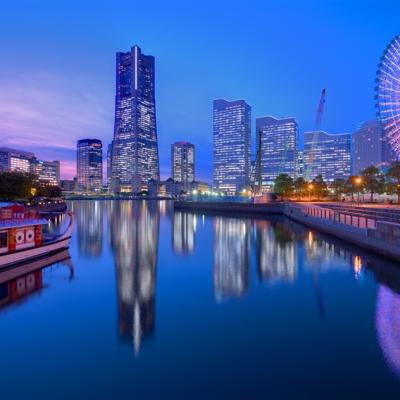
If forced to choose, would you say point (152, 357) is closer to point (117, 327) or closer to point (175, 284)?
point (117, 327)

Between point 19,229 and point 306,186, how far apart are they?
4033 inches

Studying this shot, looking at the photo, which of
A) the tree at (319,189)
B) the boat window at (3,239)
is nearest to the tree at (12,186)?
the boat window at (3,239)

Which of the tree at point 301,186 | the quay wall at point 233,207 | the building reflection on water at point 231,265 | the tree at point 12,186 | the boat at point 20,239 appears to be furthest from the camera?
the tree at point 301,186

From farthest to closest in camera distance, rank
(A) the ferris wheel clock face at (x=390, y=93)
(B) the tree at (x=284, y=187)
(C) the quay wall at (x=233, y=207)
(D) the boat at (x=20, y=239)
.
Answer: (B) the tree at (x=284, y=187) < (C) the quay wall at (x=233, y=207) < (A) the ferris wheel clock face at (x=390, y=93) < (D) the boat at (x=20, y=239)

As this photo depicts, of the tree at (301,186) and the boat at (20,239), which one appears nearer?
the boat at (20,239)

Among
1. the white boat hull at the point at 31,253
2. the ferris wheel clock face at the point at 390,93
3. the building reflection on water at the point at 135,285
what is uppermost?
the ferris wheel clock face at the point at 390,93

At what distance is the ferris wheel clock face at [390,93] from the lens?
4225 centimetres

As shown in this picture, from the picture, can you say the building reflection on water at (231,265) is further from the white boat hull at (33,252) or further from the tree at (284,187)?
the tree at (284,187)

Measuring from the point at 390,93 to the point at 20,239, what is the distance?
1690 inches

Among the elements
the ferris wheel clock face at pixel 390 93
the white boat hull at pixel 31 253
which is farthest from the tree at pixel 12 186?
the ferris wheel clock face at pixel 390 93

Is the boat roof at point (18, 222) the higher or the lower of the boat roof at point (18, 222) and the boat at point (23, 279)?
the higher

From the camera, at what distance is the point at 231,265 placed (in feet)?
89.8

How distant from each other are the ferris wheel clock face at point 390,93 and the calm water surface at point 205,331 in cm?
2151

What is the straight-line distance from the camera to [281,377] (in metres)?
10.4
